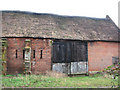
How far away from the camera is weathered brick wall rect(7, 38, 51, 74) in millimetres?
15258

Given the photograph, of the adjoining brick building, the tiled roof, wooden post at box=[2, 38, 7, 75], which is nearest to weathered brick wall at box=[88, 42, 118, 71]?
the adjoining brick building

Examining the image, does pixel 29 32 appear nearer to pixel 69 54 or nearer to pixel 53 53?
pixel 53 53

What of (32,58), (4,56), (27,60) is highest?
(4,56)

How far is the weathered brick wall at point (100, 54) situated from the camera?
17.5m

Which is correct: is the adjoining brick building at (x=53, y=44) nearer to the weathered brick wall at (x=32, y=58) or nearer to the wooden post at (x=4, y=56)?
the weathered brick wall at (x=32, y=58)

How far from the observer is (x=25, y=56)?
586 inches

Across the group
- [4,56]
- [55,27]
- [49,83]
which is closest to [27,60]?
[4,56]

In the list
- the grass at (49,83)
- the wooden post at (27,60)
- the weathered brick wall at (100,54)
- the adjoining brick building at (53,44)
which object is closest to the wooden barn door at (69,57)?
the adjoining brick building at (53,44)

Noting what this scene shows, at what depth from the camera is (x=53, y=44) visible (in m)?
16.2

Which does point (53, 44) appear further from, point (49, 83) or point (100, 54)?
point (49, 83)

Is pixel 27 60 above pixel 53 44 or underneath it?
underneath

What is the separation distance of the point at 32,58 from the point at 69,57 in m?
4.21

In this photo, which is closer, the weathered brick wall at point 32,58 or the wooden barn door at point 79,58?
the weathered brick wall at point 32,58

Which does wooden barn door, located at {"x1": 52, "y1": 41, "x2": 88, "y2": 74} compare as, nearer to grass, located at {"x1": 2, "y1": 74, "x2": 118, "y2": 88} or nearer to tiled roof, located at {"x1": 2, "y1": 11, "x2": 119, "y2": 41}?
tiled roof, located at {"x1": 2, "y1": 11, "x2": 119, "y2": 41}
